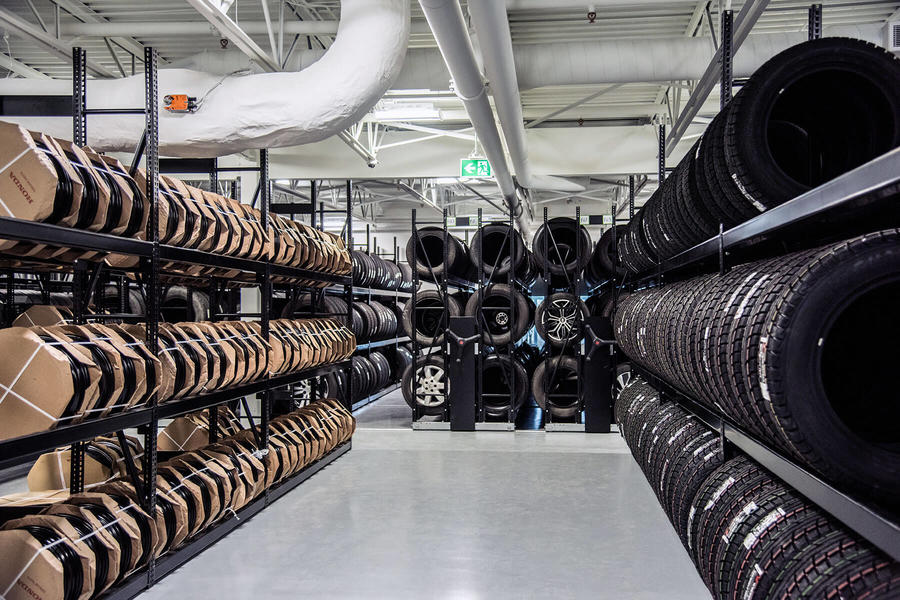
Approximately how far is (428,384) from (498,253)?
7.02 feet

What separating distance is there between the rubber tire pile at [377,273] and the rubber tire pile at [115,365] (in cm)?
497

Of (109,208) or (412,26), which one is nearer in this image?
(109,208)

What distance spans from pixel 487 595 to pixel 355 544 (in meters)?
1.22

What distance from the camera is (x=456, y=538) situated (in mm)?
5086

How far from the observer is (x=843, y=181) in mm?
1799

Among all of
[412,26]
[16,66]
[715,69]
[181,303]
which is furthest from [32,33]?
[715,69]

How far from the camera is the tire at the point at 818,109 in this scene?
2.75 metres

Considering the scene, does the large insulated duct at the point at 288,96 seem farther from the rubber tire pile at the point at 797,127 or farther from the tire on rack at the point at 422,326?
the tire on rack at the point at 422,326

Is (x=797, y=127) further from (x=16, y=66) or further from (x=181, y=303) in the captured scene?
(x=181, y=303)

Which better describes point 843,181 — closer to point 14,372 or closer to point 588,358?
point 14,372

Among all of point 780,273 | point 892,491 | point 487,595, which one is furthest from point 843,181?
point 487,595

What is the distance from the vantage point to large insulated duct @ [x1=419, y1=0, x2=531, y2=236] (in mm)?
4535

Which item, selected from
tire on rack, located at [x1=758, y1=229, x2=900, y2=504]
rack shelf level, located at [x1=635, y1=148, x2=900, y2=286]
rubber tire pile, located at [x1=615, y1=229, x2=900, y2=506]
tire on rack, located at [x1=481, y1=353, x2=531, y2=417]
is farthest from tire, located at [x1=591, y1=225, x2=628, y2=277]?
tire on rack, located at [x1=758, y1=229, x2=900, y2=504]

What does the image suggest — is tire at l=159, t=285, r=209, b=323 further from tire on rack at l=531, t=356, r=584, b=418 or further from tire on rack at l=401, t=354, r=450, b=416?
tire on rack at l=531, t=356, r=584, b=418
